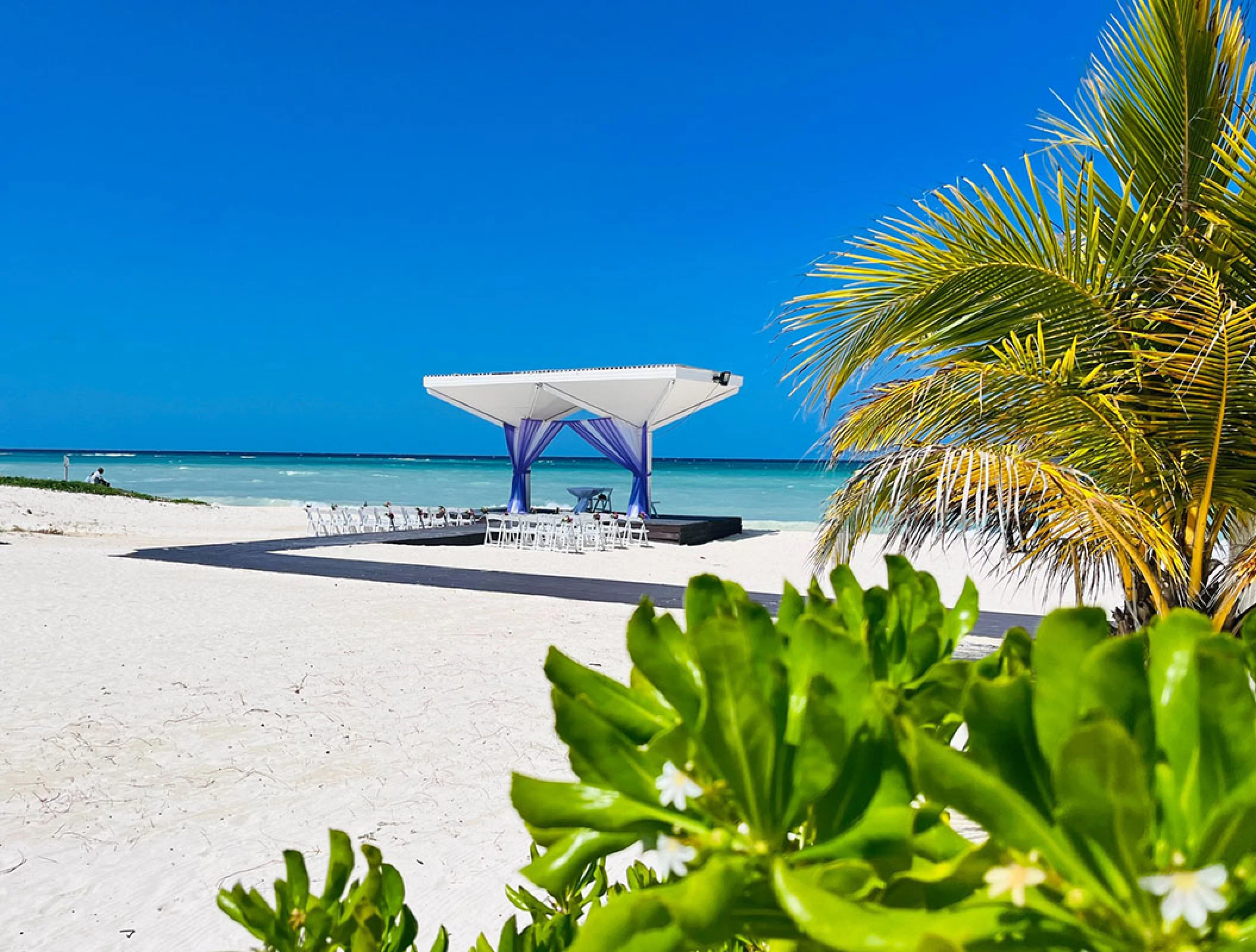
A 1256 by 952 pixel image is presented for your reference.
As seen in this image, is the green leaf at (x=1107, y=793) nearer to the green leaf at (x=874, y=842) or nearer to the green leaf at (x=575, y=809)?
the green leaf at (x=874, y=842)

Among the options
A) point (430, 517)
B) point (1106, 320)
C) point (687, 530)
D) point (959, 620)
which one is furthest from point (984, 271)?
point (430, 517)

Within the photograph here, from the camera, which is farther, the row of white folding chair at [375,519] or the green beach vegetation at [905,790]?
the row of white folding chair at [375,519]

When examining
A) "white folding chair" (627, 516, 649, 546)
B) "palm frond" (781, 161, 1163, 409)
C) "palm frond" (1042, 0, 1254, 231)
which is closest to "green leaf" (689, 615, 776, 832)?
"palm frond" (781, 161, 1163, 409)

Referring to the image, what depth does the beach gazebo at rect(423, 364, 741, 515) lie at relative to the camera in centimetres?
1892

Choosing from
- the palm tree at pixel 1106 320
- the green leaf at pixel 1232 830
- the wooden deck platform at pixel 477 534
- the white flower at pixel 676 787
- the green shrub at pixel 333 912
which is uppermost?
the palm tree at pixel 1106 320

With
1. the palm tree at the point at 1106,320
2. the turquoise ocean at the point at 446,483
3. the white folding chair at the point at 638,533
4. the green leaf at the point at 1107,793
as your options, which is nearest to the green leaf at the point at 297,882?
the green leaf at the point at 1107,793

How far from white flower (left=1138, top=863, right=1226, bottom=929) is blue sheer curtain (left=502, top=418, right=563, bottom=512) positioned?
20503 millimetres

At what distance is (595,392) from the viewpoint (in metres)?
19.4

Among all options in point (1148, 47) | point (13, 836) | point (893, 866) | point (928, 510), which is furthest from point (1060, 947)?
point (928, 510)

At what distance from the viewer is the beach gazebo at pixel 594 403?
62.1ft

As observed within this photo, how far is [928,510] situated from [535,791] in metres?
5.35

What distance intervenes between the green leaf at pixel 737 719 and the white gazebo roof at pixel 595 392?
1764 centimetres

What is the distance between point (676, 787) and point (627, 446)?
2058 cm

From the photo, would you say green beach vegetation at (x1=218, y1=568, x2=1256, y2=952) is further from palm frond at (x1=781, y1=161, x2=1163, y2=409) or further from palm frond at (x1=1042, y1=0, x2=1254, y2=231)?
palm frond at (x1=1042, y1=0, x2=1254, y2=231)
